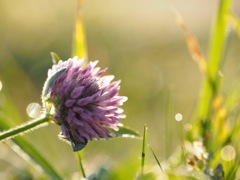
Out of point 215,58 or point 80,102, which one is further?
point 215,58

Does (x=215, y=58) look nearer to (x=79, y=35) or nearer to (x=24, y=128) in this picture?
(x=79, y=35)

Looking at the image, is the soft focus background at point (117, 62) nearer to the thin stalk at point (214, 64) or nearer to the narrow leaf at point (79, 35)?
the thin stalk at point (214, 64)

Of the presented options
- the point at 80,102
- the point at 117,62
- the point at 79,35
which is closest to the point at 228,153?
the point at 80,102

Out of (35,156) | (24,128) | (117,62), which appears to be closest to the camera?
(24,128)

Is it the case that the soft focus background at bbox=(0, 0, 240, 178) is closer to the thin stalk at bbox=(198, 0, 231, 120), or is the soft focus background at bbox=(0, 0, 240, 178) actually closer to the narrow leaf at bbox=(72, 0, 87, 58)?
the thin stalk at bbox=(198, 0, 231, 120)

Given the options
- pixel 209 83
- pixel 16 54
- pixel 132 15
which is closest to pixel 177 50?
pixel 16 54

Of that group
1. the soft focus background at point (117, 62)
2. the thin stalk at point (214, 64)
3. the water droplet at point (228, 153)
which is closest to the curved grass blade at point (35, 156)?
the soft focus background at point (117, 62)
